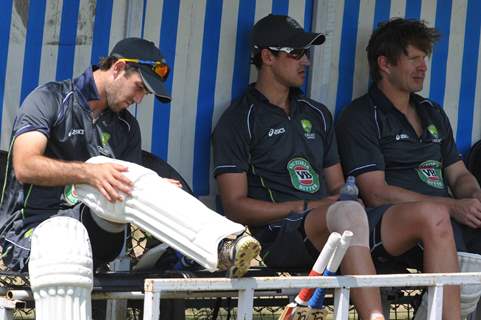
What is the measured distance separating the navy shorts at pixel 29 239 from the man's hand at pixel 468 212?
1721 millimetres

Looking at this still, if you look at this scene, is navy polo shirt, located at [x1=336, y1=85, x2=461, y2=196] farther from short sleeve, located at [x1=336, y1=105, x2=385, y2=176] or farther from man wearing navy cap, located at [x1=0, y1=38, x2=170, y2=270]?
man wearing navy cap, located at [x1=0, y1=38, x2=170, y2=270]

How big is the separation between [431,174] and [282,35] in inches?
40.0

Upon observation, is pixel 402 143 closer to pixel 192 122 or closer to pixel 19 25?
pixel 192 122

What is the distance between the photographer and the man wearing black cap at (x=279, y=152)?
549cm

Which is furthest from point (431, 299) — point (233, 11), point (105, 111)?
point (233, 11)

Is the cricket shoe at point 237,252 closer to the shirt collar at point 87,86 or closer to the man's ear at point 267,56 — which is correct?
the shirt collar at point 87,86

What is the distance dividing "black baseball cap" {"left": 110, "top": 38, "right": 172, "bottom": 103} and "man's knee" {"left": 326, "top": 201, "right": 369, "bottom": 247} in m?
0.81

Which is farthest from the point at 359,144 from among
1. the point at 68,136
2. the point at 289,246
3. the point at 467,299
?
the point at 68,136

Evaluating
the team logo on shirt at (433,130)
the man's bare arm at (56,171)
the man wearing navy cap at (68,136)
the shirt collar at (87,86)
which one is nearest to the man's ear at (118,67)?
the man wearing navy cap at (68,136)

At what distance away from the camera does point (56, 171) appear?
4598mm

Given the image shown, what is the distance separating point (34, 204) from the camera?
4.89m

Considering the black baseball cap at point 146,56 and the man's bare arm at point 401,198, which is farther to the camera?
the man's bare arm at point 401,198

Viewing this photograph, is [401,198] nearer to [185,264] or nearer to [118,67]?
[185,264]

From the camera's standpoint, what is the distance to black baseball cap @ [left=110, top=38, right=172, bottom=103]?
16.0 feet
